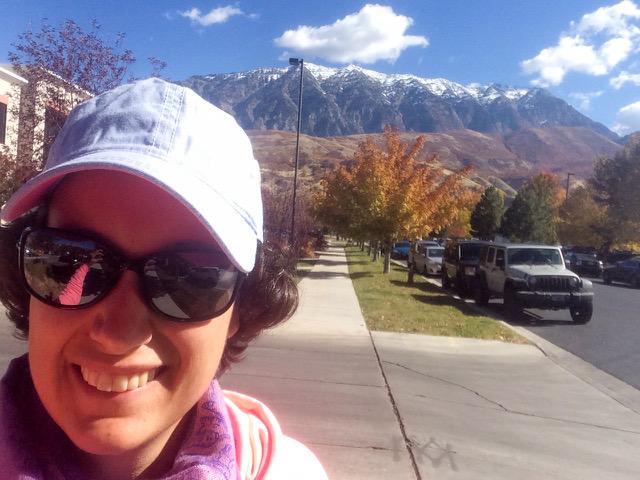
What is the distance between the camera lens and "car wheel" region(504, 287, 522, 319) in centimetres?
1245

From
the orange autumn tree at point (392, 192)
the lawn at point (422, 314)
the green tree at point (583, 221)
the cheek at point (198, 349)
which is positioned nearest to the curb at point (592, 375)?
the lawn at point (422, 314)

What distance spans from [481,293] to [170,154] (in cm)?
1436

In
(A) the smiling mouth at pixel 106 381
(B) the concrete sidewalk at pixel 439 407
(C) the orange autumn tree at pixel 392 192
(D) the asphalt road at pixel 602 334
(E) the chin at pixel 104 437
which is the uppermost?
(C) the orange autumn tree at pixel 392 192

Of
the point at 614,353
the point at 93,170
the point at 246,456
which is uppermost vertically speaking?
the point at 93,170

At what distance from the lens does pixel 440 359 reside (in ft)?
25.3

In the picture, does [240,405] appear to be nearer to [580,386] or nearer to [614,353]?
[580,386]

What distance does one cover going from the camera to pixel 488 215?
5869 centimetres

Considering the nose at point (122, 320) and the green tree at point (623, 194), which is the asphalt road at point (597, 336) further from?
the green tree at point (623, 194)

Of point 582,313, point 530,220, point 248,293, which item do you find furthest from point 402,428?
point 530,220

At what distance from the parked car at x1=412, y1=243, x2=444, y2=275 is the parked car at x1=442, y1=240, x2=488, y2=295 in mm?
4226

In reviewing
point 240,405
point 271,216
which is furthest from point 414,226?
point 240,405

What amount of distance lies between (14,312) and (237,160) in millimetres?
849

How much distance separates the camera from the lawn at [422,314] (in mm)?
9680

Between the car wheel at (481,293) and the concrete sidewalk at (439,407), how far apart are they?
18.5 feet
